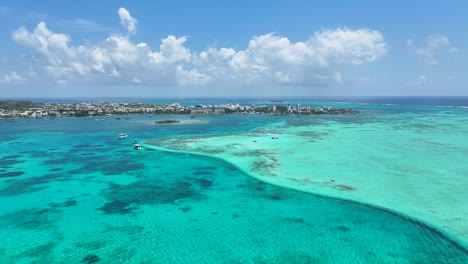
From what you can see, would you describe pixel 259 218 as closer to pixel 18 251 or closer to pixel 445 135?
pixel 18 251

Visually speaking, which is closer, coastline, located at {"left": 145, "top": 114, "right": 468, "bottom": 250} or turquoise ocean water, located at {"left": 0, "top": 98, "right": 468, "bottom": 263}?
turquoise ocean water, located at {"left": 0, "top": 98, "right": 468, "bottom": 263}

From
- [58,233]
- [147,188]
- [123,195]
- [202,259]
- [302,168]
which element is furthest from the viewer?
[302,168]

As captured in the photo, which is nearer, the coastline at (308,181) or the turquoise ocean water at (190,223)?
the turquoise ocean water at (190,223)

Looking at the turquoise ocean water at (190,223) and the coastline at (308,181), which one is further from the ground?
the coastline at (308,181)

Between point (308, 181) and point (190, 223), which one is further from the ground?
point (308, 181)

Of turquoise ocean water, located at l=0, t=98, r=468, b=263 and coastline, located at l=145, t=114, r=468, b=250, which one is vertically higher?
coastline, located at l=145, t=114, r=468, b=250

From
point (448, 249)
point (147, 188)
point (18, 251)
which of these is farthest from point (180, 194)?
point (448, 249)

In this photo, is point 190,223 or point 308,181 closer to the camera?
point 190,223

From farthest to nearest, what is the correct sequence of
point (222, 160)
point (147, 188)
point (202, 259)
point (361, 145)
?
point (361, 145) < point (222, 160) < point (147, 188) < point (202, 259)
